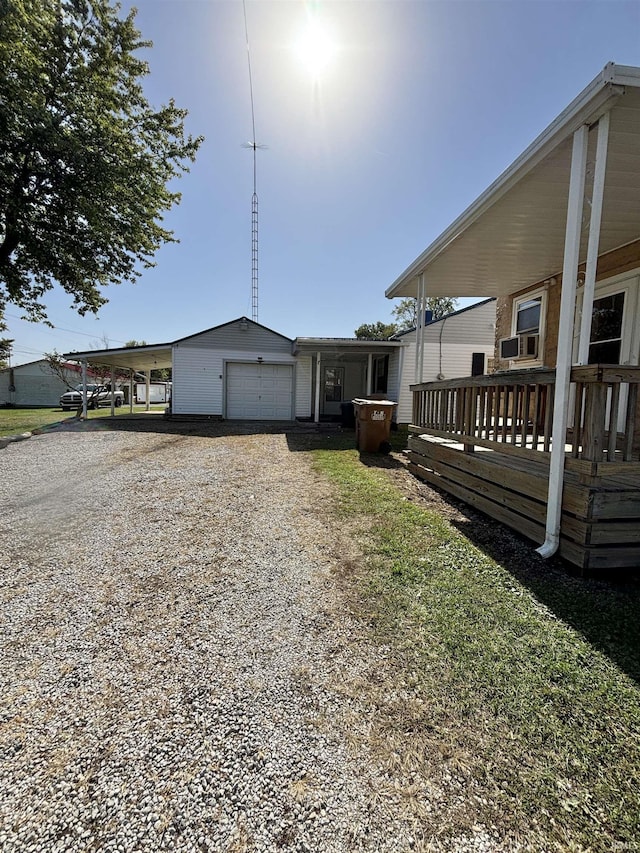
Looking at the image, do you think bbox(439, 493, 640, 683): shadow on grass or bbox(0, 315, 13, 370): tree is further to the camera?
bbox(0, 315, 13, 370): tree

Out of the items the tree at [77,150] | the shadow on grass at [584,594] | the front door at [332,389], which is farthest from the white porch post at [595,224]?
the front door at [332,389]

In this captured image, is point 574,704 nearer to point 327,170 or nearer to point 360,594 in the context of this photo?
point 360,594

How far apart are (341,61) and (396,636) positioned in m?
8.60

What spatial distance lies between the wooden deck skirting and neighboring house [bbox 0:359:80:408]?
105ft

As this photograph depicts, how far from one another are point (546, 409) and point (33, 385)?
35451 millimetres

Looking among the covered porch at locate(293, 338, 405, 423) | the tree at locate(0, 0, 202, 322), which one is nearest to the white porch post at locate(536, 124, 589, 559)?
the covered porch at locate(293, 338, 405, 423)

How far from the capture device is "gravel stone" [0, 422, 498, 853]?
3.79 feet

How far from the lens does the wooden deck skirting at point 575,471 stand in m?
2.75

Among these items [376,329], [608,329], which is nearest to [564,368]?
[608,329]

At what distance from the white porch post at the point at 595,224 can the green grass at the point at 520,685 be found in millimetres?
1902

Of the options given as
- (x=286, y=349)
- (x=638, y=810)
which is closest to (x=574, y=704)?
(x=638, y=810)

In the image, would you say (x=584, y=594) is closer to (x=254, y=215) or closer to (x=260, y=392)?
(x=260, y=392)

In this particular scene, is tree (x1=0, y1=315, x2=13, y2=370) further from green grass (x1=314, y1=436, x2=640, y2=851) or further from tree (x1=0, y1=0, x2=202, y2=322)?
green grass (x1=314, y1=436, x2=640, y2=851)

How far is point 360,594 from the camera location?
8.21 ft
